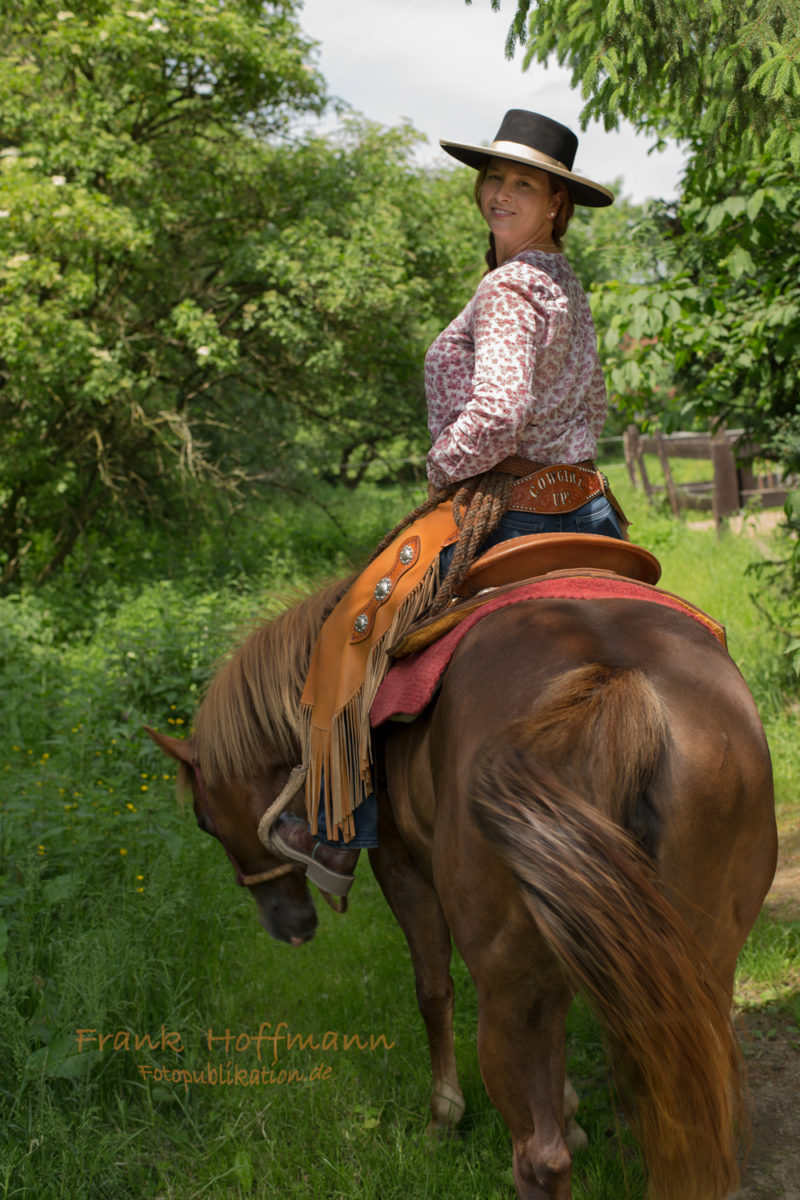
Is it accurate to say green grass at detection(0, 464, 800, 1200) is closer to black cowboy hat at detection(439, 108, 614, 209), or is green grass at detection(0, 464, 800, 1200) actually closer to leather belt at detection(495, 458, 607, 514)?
leather belt at detection(495, 458, 607, 514)

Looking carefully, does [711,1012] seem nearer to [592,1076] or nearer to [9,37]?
[592,1076]

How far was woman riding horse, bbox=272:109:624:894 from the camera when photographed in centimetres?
227

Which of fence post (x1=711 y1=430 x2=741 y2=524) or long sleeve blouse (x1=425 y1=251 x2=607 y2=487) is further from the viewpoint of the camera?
fence post (x1=711 y1=430 x2=741 y2=524)

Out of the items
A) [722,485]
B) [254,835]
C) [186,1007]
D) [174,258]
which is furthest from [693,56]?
[722,485]

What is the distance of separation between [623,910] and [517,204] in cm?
183

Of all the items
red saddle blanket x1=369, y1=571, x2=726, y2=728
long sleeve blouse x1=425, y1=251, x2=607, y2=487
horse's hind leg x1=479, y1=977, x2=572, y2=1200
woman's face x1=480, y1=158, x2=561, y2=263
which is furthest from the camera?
woman's face x1=480, y1=158, x2=561, y2=263

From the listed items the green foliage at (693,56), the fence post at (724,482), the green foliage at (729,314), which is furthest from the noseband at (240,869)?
the fence post at (724,482)

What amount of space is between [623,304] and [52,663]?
4.43 m

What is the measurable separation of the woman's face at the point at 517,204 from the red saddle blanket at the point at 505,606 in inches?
38.3

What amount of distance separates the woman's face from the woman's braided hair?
0.66 m

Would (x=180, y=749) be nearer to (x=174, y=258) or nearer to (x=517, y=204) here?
(x=517, y=204)

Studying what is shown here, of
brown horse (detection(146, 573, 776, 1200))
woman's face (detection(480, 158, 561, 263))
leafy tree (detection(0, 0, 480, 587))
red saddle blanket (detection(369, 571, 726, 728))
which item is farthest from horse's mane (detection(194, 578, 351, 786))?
leafy tree (detection(0, 0, 480, 587))

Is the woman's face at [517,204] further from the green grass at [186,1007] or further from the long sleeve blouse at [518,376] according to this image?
the green grass at [186,1007]

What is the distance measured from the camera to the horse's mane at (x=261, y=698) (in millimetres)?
2869
